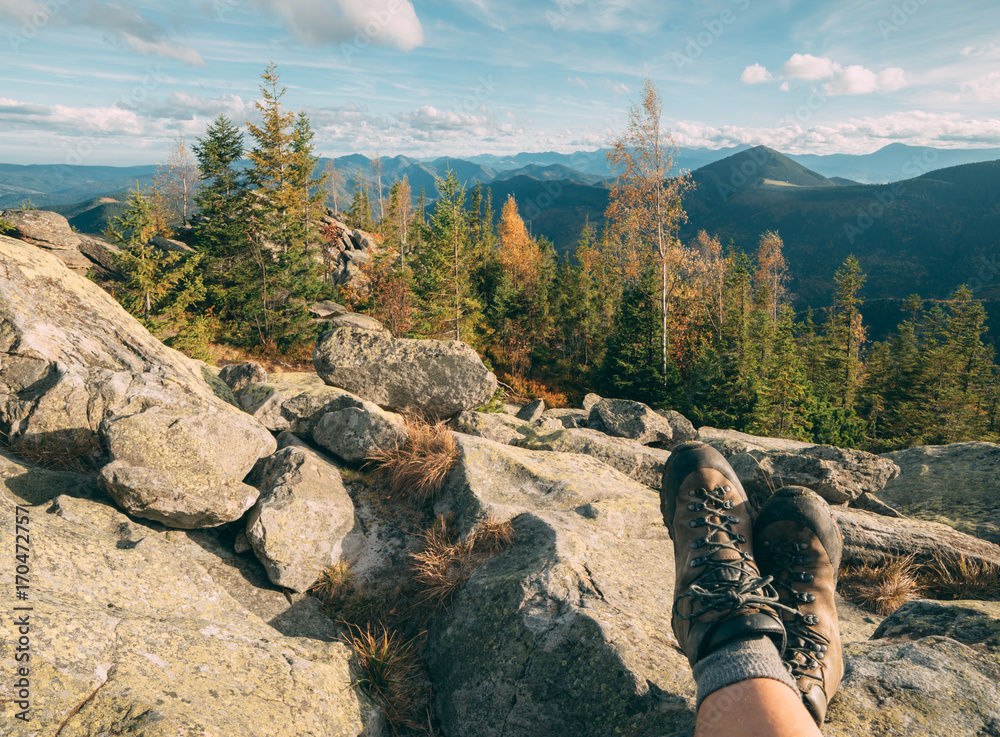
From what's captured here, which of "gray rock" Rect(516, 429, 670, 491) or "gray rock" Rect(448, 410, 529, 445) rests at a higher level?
"gray rock" Rect(448, 410, 529, 445)

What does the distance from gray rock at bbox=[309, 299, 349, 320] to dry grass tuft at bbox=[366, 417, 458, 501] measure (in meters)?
21.8

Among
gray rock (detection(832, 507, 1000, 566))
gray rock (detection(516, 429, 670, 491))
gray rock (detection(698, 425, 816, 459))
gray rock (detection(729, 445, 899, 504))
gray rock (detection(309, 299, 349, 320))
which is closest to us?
gray rock (detection(832, 507, 1000, 566))

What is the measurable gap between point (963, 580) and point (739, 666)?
184 inches

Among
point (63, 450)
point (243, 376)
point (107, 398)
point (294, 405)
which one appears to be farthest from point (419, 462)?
point (243, 376)

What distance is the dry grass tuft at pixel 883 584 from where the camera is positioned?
16.5 ft

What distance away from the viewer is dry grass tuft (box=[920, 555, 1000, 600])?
16.6 feet

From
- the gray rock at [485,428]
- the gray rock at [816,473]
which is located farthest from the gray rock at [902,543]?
the gray rock at [485,428]

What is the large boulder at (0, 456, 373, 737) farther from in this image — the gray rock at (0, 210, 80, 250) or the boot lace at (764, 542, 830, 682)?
the gray rock at (0, 210, 80, 250)

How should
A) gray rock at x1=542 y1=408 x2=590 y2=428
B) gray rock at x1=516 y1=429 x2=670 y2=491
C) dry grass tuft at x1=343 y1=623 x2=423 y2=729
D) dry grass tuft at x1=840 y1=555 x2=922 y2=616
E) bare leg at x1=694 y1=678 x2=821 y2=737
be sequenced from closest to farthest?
bare leg at x1=694 y1=678 x2=821 y2=737
dry grass tuft at x1=343 y1=623 x2=423 y2=729
dry grass tuft at x1=840 y1=555 x2=922 y2=616
gray rock at x1=516 y1=429 x2=670 y2=491
gray rock at x1=542 y1=408 x2=590 y2=428

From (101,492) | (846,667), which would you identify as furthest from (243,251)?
(846,667)

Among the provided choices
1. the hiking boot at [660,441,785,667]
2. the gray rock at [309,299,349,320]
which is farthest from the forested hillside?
the hiking boot at [660,441,785,667]

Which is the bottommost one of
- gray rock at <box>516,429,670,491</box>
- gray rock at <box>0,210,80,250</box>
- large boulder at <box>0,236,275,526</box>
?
A: gray rock at <box>516,429,670,491</box>

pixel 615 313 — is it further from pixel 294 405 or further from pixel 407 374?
pixel 294 405

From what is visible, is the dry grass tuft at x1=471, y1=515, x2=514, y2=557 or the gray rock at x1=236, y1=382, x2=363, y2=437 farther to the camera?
the gray rock at x1=236, y1=382, x2=363, y2=437
